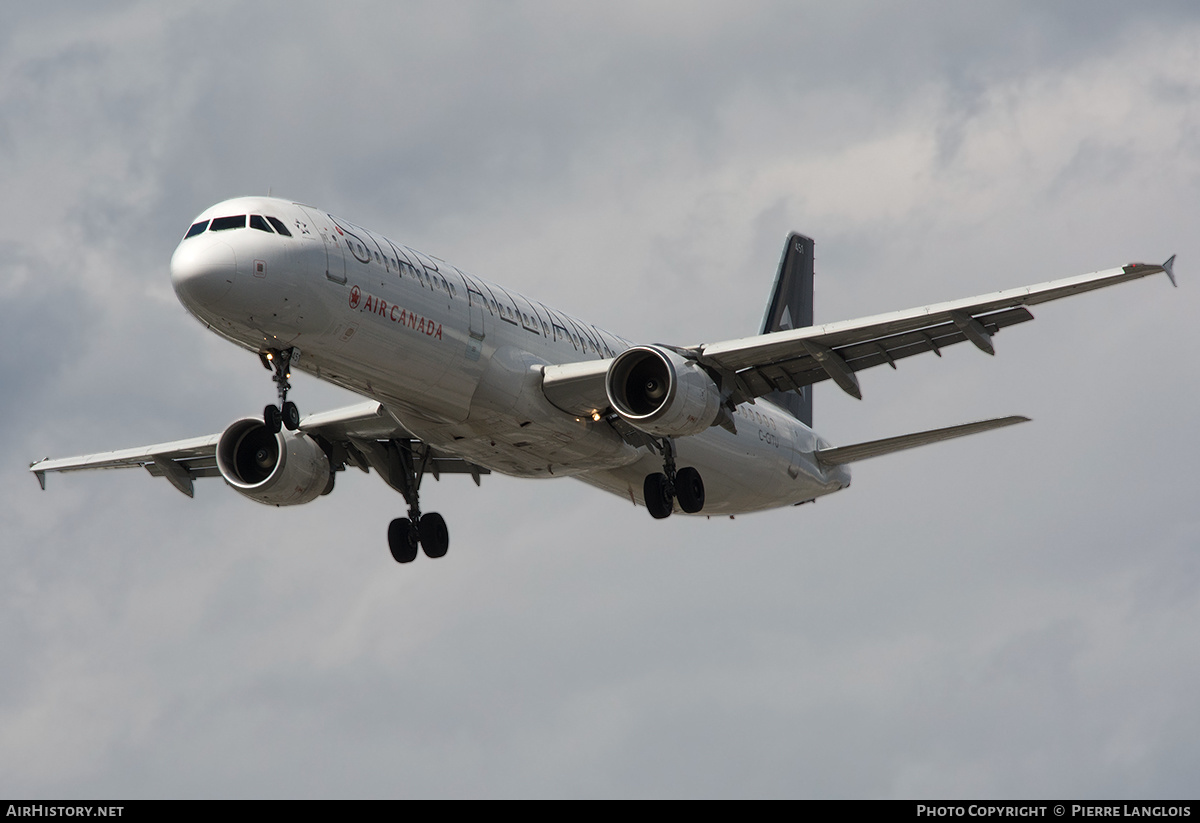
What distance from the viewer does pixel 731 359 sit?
115ft

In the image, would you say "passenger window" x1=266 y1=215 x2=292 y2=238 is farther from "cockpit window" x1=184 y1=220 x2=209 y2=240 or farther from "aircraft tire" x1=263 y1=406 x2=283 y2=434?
"aircraft tire" x1=263 y1=406 x2=283 y2=434

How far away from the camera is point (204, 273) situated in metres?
28.9

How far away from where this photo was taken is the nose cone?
28.8 meters

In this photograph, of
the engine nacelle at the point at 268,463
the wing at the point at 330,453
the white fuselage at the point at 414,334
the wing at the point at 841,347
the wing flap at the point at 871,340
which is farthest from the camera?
the wing at the point at 330,453

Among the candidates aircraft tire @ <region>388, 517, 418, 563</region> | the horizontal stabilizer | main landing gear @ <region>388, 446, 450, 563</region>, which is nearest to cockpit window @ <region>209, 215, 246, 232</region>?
main landing gear @ <region>388, 446, 450, 563</region>

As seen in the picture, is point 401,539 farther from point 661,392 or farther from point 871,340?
point 871,340

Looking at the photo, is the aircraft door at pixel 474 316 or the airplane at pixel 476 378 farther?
the aircraft door at pixel 474 316

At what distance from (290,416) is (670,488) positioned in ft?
33.5

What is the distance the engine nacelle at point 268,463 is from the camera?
38.1m

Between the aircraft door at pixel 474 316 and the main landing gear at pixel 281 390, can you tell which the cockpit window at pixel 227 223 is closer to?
the main landing gear at pixel 281 390

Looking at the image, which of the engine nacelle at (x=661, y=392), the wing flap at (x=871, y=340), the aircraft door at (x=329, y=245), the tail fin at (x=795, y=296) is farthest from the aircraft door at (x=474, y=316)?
the tail fin at (x=795, y=296)

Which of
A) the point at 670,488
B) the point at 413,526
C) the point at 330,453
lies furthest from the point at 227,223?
the point at 670,488

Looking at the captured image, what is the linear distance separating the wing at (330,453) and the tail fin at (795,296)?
→ 37.3 ft

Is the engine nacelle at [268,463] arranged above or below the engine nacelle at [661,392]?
above
